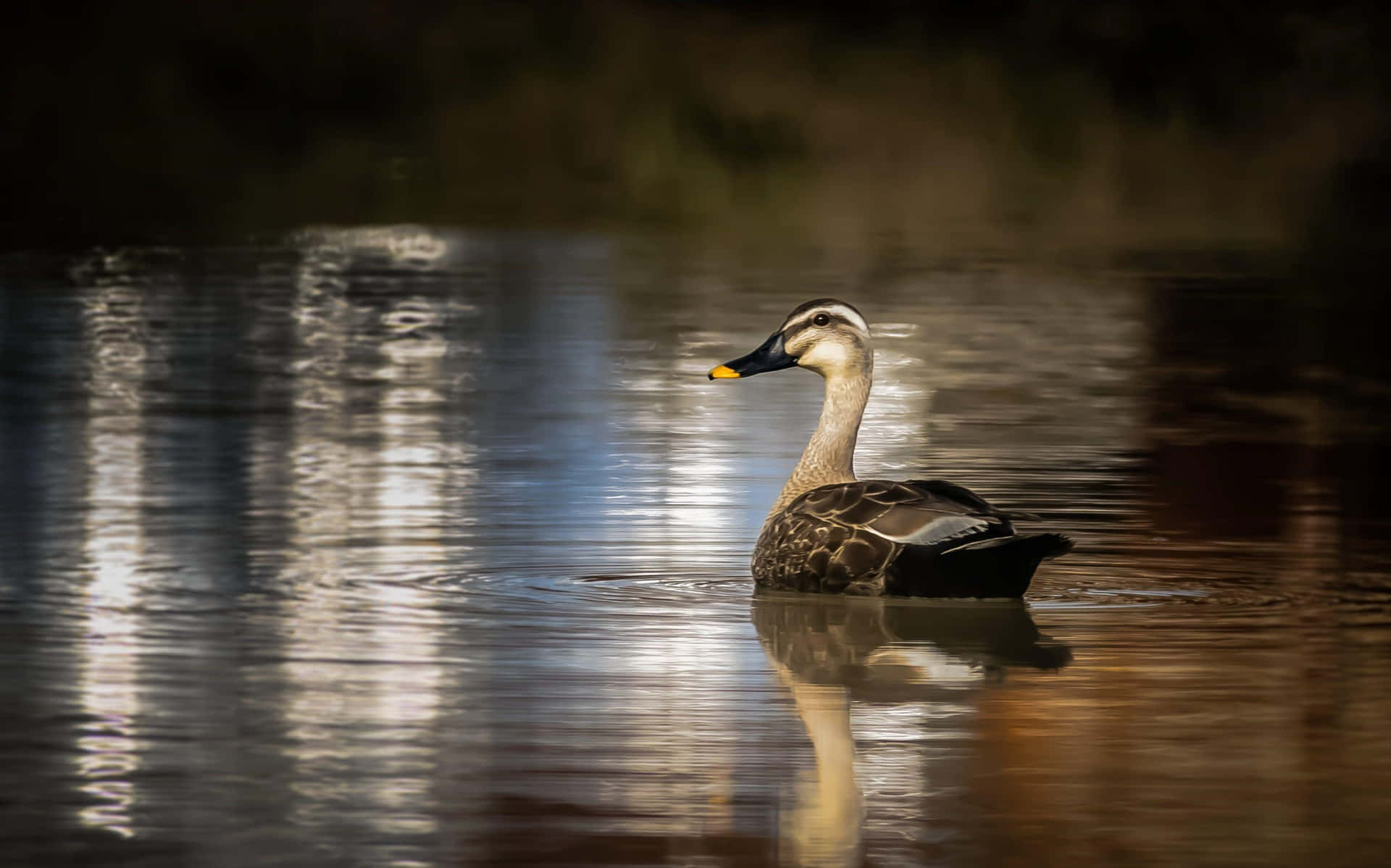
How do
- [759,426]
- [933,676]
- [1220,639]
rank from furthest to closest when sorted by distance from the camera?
1. [759,426]
2. [1220,639]
3. [933,676]

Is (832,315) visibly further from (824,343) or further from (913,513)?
(913,513)

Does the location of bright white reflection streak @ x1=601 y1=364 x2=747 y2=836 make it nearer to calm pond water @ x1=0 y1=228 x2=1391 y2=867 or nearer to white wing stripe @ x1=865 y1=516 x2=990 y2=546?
calm pond water @ x1=0 y1=228 x2=1391 y2=867

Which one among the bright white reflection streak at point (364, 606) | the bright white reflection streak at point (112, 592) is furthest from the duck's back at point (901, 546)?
the bright white reflection streak at point (112, 592)

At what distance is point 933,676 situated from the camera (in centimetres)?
1052

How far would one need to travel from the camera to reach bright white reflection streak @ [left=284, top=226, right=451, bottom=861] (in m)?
8.63

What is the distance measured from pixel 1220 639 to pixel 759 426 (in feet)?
26.7

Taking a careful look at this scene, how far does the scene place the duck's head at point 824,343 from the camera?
1352 centimetres

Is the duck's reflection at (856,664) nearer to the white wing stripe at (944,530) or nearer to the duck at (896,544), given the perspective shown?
the duck at (896,544)

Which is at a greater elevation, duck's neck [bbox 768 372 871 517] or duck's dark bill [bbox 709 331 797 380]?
duck's dark bill [bbox 709 331 797 380]

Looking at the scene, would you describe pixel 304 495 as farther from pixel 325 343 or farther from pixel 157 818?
pixel 325 343

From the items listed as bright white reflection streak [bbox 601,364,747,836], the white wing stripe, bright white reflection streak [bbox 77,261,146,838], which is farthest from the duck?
bright white reflection streak [bbox 77,261,146,838]

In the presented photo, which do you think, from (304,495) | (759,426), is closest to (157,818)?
(304,495)

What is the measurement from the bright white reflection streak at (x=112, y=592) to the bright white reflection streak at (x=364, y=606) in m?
0.49

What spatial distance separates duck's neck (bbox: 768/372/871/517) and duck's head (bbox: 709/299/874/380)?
59mm
